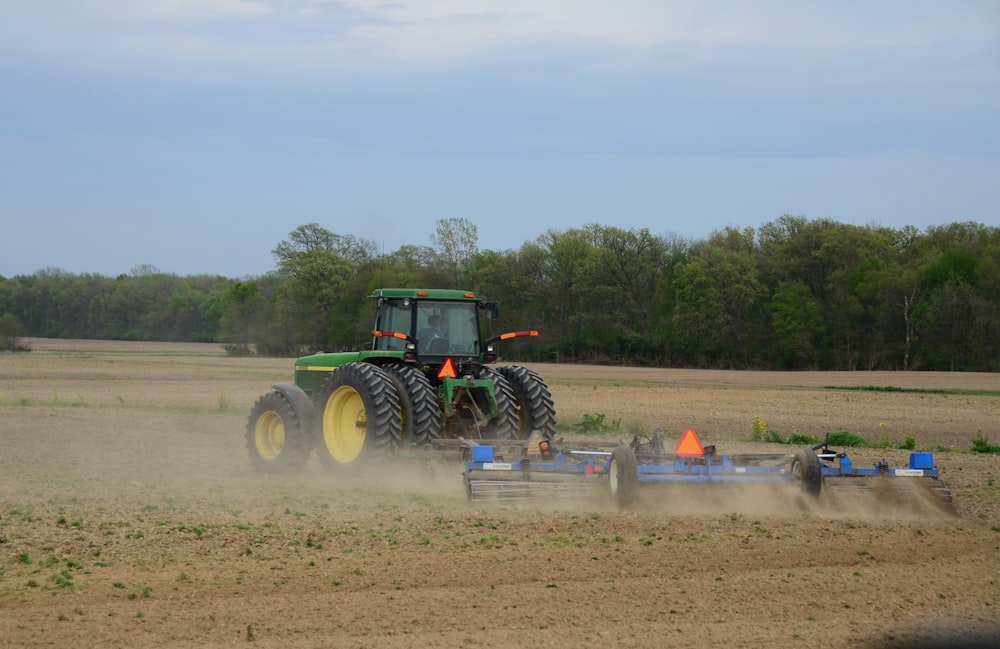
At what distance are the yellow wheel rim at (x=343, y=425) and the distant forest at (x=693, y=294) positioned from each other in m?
34.1

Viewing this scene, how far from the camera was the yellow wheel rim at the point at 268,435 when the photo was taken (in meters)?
14.5

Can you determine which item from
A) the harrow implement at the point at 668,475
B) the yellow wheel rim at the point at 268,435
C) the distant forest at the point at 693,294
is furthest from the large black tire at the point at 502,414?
the distant forest at the point at 693,294

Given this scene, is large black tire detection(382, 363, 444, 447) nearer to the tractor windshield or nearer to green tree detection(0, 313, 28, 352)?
the tractor windshield

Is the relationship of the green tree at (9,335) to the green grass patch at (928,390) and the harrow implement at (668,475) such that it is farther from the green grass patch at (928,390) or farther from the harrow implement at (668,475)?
the harrow implement at (668,475)

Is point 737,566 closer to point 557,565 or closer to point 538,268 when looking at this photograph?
point 557,565

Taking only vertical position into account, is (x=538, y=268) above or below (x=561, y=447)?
above

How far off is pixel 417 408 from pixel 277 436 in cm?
271

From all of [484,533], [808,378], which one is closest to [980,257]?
[808,378]

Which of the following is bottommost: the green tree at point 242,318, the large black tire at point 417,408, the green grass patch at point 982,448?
the green grass patch at point 982,448

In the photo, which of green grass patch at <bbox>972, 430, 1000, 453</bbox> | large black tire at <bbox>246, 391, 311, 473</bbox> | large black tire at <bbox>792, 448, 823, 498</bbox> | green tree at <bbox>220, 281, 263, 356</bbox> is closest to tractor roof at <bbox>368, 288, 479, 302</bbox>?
large black tire at <bbox>246, 391, 311, 473</bbox>

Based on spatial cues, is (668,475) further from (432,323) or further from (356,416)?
(356,416)

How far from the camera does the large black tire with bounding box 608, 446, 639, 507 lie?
10.7 meters

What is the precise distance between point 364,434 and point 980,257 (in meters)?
51.0

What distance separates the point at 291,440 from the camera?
1382cm
